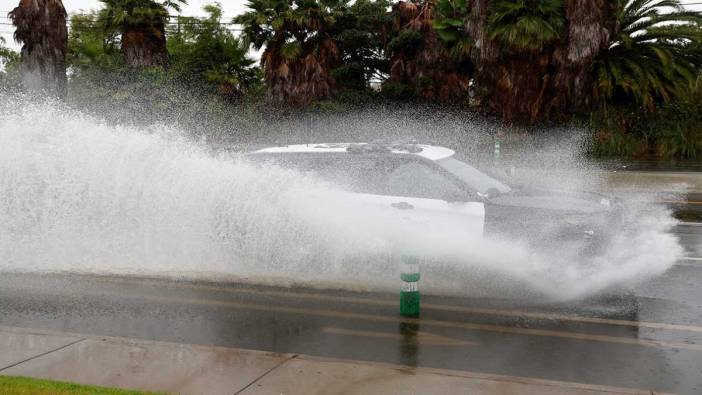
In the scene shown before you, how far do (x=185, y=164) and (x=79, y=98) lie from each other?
20.0 metres

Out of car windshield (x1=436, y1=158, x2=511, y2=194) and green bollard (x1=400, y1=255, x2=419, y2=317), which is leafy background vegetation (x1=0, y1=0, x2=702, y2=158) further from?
green bollard (x1=400, y1=255, x2=419, y2=317)

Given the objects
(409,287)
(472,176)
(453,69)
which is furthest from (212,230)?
(453,69)

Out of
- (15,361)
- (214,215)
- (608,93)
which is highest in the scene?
(608,93)

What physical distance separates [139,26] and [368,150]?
22.5m

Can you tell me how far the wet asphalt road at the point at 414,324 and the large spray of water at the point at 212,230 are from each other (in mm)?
525

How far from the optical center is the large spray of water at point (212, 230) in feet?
27.9

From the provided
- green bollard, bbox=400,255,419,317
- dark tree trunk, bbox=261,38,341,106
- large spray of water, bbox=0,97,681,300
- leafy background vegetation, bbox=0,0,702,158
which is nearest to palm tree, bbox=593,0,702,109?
leafy background vegetation, bbox=0,0,702,158

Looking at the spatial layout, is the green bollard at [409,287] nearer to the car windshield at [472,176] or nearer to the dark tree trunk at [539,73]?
the car windshield at [472,176]

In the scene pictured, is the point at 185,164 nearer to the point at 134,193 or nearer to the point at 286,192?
the point at 134,193

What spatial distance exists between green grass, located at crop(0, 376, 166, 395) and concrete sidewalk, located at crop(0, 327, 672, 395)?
21cm

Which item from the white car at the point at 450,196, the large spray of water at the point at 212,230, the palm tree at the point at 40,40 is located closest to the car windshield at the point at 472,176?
the white car at the point at 450,196

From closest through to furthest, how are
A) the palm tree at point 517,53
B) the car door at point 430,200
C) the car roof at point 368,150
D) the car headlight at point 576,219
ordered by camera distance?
the car headlight at point 576,219 → the car door at point 430,200 → the car roof at point 368,150 → the palm tree at point 517,53

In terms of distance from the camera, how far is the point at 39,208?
10.3 metres

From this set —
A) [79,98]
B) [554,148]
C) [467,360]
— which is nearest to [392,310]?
[467,360]
